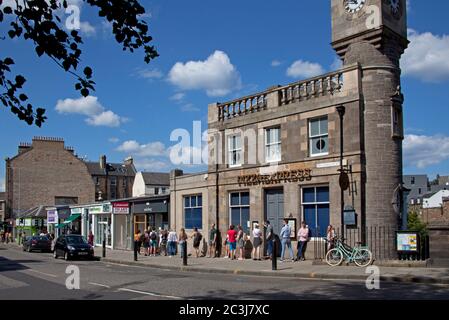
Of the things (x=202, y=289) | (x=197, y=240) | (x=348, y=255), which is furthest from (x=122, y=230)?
(x=202, y=289)

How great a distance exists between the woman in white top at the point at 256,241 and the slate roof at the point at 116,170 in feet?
191

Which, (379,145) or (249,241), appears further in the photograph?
(249,241)

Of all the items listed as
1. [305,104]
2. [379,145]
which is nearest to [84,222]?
[305,104]

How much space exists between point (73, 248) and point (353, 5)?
19.7 meters

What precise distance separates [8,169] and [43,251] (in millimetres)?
32294

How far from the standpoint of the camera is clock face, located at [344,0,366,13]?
72.9 feet

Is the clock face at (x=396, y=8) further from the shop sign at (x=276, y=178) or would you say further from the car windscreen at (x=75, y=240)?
the car windscreen at (x=75, y=240)

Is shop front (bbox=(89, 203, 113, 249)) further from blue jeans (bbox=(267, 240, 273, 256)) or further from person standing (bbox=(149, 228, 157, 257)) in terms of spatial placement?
blue jeans (bbox=(267, 240, 273, 256))

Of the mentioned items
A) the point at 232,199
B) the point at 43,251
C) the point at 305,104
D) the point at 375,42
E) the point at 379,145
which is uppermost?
the point at 375,42

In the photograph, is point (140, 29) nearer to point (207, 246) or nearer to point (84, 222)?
point (207, 246)

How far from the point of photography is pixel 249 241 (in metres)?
25.7

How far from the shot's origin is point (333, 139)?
2211 centimetres

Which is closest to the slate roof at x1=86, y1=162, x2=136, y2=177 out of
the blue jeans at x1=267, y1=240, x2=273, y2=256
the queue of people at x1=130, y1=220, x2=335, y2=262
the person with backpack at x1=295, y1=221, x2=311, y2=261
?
the queue of people at x1=130, y1=220, x2=335, y2=262
